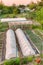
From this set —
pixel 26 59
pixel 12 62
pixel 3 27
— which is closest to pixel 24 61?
pixel 26 59

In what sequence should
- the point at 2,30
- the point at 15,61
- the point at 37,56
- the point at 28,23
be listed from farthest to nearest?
1. the point at 28,23
2. the point at 2,30
3. the point at 37,56
4. the point at 15,61

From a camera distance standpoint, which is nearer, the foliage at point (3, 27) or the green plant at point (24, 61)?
the green plant at point (24, 61)

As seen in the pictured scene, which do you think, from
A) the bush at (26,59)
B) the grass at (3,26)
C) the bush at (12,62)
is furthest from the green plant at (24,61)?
the grass at (3,26)

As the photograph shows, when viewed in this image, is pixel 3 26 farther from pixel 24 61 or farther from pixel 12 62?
pixel 12 62

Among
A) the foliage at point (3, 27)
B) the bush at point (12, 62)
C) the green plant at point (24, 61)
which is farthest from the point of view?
the foliage at point (3, 27)

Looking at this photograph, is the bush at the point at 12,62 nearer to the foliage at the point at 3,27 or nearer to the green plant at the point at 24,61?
the green plant at the point at 24,61

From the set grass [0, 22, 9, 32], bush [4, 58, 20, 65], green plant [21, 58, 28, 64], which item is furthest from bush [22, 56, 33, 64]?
grass [0, 22, 9, 32]

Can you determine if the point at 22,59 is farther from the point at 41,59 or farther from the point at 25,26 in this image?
the point at 25,26

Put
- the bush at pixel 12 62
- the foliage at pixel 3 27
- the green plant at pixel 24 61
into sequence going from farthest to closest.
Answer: the foliage at pixel 3 27 < the green plant at pixel 24 61 < the bush at pixel 12 62

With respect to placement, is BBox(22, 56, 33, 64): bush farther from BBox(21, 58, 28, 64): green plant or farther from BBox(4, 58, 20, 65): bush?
BBox(4, 58, 20, 65): bush

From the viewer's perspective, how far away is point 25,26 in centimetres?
1008

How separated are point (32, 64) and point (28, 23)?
6.03 meters

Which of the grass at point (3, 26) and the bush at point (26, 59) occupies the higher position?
the grass at point (3, 26)

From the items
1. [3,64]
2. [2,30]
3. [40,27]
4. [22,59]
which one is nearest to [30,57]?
[22,59]
